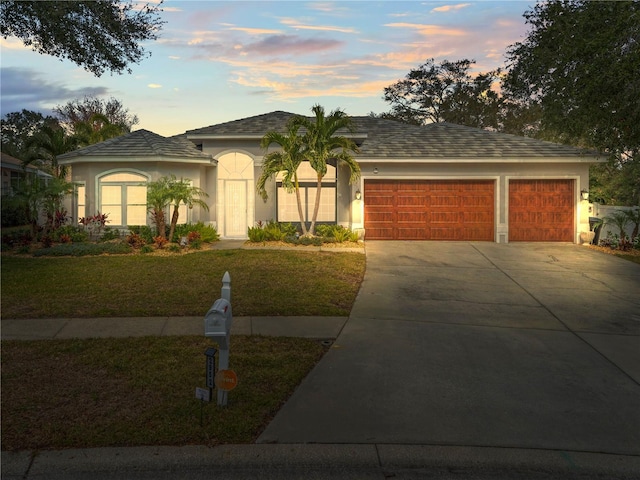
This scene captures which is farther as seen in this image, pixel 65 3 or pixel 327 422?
pixel 65 3

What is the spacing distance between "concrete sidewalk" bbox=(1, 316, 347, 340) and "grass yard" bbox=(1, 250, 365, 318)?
1.12 ft

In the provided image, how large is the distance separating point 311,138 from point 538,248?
8093 mm

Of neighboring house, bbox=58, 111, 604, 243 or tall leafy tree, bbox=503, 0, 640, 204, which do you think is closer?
tall leafy tree, bbox=503, 0, 640, 204

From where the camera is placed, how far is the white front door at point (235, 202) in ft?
66.3

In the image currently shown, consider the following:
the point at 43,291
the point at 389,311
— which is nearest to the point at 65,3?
the point at 43,291

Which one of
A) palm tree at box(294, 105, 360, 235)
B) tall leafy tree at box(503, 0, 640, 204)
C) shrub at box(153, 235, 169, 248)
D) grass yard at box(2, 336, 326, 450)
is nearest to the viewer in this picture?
grass yard at box(2, 336, 326, 450)

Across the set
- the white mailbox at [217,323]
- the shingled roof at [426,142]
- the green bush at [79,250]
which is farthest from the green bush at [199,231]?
the white mailbox at [217,323]

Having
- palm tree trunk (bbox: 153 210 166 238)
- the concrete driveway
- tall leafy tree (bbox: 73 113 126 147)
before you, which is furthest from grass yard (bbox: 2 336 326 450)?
tall leafy tree (bbox: 73 113 126 147)

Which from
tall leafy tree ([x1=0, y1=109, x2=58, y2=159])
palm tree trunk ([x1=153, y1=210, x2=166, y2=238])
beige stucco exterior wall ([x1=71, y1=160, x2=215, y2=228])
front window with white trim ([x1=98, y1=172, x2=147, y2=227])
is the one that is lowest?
palm tree trunk ([x1=153, y1=210, x2=166, y2=238])

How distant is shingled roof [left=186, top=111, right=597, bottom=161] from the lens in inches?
734

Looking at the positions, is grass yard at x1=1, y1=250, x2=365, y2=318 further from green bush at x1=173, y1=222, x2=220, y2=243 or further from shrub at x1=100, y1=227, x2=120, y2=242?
shrub at x1=100, y1=227, x2=120, y2=242

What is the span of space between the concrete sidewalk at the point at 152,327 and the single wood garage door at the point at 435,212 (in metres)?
10.7

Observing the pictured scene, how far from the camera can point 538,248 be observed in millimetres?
17453

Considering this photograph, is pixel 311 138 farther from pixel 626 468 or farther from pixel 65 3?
pixel 626 468
